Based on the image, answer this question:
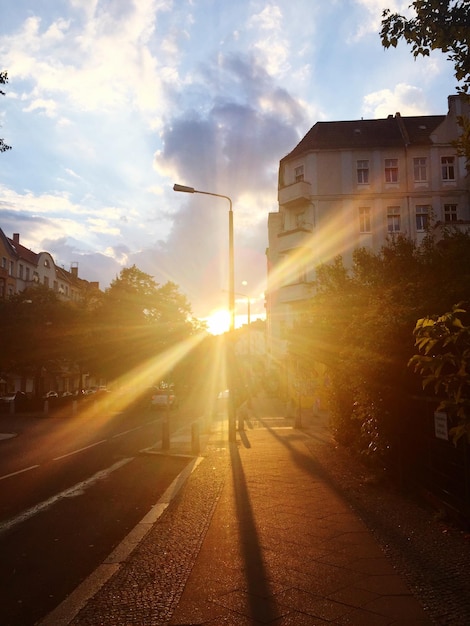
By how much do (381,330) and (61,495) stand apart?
5900 millimetres

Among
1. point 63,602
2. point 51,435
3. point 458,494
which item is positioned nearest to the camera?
point 63,602

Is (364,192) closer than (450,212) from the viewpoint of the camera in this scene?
No

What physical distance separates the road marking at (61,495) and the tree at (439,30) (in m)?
7.34

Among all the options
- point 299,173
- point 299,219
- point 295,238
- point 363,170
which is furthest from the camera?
point 299,173

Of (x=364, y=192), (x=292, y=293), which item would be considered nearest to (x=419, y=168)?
(x=364, y=192)

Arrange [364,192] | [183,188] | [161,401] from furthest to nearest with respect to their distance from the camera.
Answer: [161,401] < [364,192] < [183,188]

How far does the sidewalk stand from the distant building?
52353 millimetres

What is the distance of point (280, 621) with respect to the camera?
4336 millimetres

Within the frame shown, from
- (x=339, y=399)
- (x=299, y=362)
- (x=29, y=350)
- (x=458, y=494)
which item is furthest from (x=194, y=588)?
(x=29, y=350)

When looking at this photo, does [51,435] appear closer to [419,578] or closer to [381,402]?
[381,402]

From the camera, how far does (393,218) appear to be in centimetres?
3956

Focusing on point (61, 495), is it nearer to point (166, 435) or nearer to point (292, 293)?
point (166, 435)

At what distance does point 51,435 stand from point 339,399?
43.7ft

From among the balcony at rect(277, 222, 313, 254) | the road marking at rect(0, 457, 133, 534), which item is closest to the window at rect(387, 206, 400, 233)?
the balcony at rect(277, 222, 313, 254)
